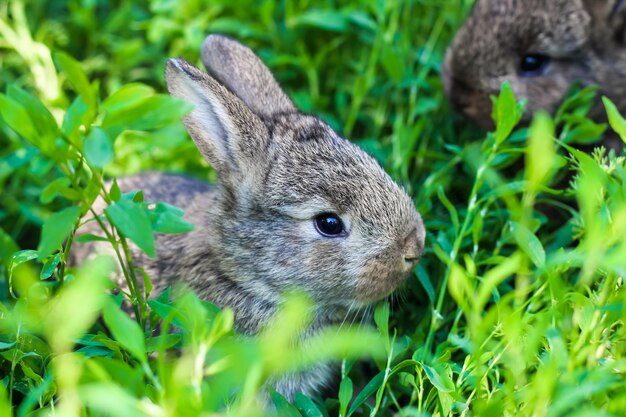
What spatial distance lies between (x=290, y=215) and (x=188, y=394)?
154 cm

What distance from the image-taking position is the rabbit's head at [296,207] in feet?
10.7

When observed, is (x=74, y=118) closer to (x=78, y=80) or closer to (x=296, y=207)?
(x=78, y=80)

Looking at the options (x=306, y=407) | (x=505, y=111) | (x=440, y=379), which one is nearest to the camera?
(x=440, y=379)

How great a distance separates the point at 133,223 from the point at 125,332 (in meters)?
0.53

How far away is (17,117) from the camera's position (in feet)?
7.68

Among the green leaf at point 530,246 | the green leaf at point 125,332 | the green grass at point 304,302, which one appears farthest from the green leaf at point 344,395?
the green leaf at point 125,332

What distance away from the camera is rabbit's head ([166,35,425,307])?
128 inches

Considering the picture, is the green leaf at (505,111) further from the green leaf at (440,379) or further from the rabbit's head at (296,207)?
the green leaf at (440,379)

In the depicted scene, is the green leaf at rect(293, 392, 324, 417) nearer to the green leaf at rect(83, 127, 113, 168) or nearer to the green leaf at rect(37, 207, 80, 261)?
the green leaf at rect(37, 207, 80, 261)

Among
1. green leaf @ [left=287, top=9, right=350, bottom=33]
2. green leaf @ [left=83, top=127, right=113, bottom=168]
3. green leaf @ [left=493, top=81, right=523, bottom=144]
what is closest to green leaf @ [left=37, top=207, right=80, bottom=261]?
green leaf @ [left=83, top=127, right=113, bottom=168]

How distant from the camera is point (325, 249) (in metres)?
3.28

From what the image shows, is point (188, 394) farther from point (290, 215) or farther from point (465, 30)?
point (465, 30)

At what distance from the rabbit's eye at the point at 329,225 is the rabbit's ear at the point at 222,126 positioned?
1.34ft

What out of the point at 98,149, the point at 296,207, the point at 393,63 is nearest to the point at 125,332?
the point at 98,149
